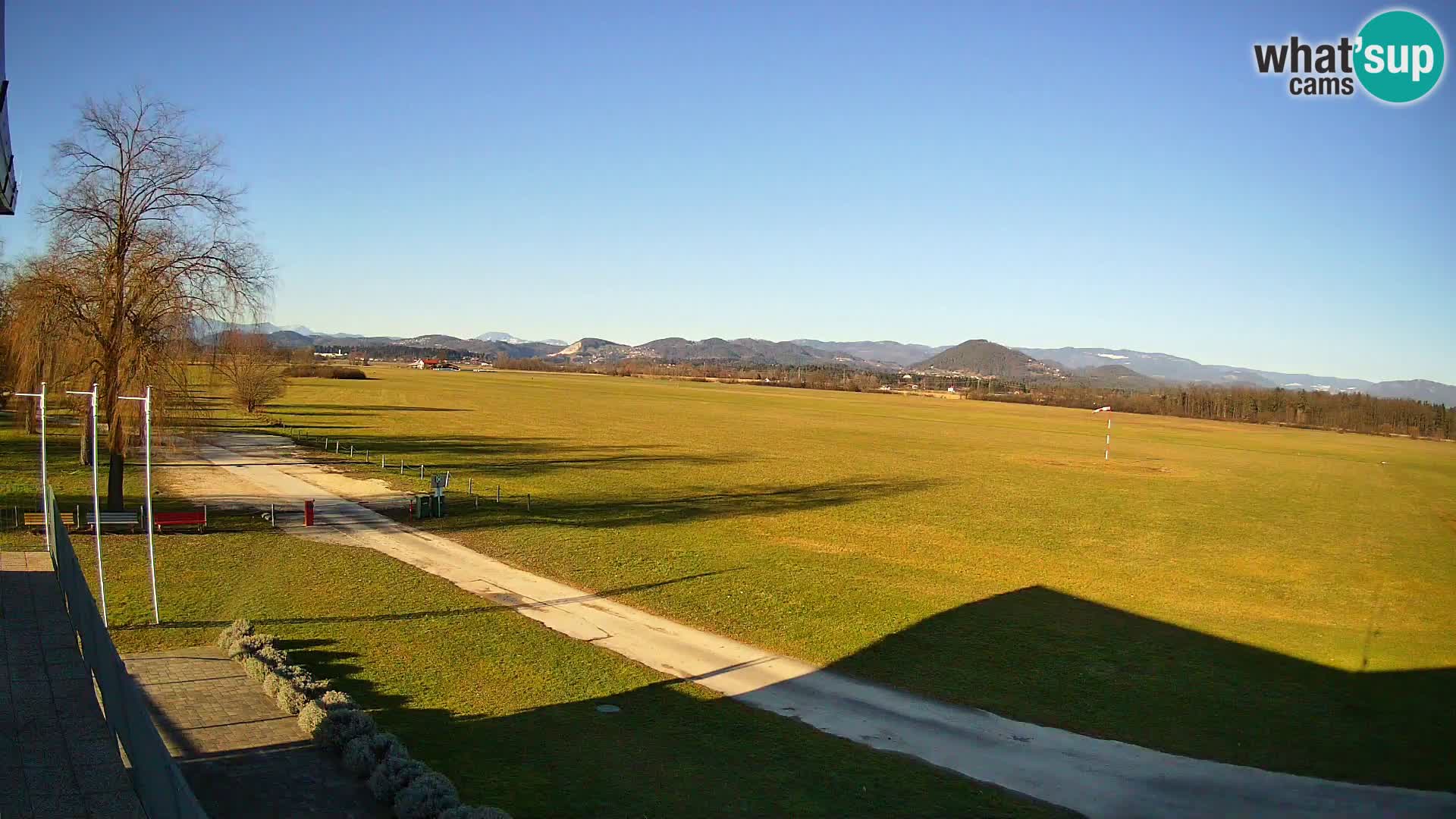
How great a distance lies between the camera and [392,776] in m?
9.23

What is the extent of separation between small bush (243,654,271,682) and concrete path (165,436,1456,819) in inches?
192

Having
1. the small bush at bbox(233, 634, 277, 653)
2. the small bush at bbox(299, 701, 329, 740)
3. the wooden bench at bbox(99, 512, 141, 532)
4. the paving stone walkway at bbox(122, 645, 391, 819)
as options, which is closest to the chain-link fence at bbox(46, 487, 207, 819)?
the paving stone walkway at bbox(122, 645, 391, 819)

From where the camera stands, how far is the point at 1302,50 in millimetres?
21812

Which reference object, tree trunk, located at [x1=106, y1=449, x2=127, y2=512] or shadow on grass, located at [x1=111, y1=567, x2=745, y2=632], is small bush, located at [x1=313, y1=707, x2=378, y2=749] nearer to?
shadow on grass, located at [x1=111, y1=567, x2=745, y2=632]

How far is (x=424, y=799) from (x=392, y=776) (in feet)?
2.25

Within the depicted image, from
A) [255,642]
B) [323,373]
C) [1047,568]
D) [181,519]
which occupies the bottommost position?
[1047,568]

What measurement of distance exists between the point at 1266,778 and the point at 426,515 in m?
21.8

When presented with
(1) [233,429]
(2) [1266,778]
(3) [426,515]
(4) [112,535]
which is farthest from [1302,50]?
(1) [233,429]

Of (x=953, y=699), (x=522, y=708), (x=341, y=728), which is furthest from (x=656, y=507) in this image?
(x=341, y=728)

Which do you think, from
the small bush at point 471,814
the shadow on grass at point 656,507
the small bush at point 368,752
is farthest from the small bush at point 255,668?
the shadow on grass at point 656,507

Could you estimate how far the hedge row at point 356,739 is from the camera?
8.75m

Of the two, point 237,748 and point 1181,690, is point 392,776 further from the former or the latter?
point 1181,690

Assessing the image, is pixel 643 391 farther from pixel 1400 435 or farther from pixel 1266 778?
pixel 1266 778

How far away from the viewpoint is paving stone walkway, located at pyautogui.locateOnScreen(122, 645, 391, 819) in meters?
8.95
